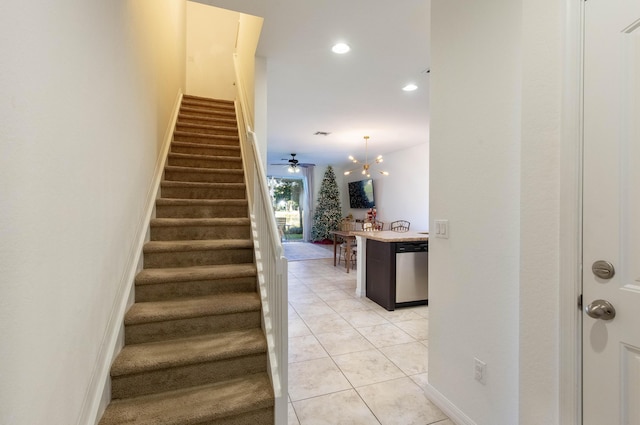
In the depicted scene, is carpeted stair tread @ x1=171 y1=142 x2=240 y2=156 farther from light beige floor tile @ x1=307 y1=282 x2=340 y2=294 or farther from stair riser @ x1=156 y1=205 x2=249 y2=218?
light beige floor tile @ x1=307 y1=282 x2=340 y2=294

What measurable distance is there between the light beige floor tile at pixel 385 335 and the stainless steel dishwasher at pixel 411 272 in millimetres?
629

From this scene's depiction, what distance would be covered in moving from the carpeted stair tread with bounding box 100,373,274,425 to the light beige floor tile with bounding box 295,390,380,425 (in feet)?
1.14

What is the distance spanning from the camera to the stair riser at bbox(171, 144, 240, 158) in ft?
11.8

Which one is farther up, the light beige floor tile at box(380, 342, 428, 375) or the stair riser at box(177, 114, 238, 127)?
the stair riser at box(177, 114, 238, 127)

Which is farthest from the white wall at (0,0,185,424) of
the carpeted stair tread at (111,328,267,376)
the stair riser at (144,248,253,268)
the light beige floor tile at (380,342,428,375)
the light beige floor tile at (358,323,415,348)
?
the light beige floor tile at (358,323,415,348)

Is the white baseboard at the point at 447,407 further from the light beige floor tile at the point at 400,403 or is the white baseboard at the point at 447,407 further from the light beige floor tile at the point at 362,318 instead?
the light beige floor tile at the point at 362,318

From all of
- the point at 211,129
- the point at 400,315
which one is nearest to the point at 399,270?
the point at 400,315

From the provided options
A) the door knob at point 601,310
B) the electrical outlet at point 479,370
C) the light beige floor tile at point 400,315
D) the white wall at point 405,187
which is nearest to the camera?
the door knob at point 601,310

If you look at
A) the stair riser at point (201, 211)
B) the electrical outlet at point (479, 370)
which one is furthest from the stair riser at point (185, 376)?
the stair riser at point (201, 211)

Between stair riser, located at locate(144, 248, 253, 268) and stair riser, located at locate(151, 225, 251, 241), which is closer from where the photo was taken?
stair riser, located at locate(144, 248, 253, 268)

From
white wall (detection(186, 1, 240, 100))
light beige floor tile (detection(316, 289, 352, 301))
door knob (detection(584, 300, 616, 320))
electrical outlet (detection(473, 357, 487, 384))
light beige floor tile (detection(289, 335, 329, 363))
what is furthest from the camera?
white wall (detection(186, 1, 240, 100))

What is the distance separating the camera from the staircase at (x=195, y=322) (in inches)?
64.1

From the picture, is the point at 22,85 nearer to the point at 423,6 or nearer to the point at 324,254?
the point at 423,6

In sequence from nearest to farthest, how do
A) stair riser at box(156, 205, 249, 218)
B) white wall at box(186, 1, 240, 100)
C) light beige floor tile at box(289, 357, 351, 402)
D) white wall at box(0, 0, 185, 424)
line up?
white wall at box(0, 0, 185, 424) → light beige floor tile at box(289, 357, 351, 402) → stair riser at box(156, 205, 249, 218) → white wall at box(186, 1, 240, 100)
